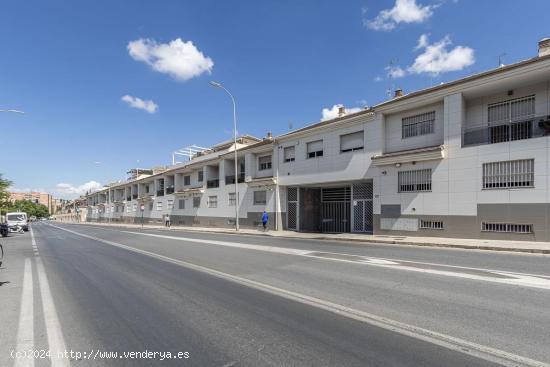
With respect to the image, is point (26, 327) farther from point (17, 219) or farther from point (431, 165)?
point (17, 219)

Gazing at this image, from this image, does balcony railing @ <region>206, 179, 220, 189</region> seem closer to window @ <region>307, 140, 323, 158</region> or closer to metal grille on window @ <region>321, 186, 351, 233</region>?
metal grille on window @ <region>321, 186, 351, 233</region>

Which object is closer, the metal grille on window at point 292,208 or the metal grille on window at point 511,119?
the metal grille on window at point 511,119

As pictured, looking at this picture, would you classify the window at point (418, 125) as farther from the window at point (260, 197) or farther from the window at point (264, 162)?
the window at point (260, 197)

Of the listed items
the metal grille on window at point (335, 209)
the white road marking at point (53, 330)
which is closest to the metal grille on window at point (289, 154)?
the metal grille on window at point (335, 209)

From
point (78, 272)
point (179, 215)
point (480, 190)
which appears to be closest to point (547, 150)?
point (480, 190)

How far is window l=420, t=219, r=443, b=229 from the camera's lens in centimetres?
1566

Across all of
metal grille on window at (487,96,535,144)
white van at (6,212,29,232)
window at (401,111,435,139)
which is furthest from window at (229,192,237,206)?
white van at (6,212,29,232)

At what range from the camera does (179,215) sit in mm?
40188

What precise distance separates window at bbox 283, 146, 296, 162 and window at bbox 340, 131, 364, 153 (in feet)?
14.8

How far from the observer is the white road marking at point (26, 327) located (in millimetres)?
3455

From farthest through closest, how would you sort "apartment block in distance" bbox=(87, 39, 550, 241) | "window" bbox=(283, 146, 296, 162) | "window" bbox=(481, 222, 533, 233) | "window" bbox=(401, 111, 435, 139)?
"window" bbox=(283, 146, 296, 162) → "window" bbox=(401, 111, 435, 139) → "apartment block in distance" bbox=(87, 39, 550, 241) → "window" bbox=(481, 222, 533, 233)

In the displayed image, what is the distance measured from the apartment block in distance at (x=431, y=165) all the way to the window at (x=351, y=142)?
0.07m

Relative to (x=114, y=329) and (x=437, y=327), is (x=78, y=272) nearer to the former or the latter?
(x=114, y=329)

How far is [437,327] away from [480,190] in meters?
13.0
